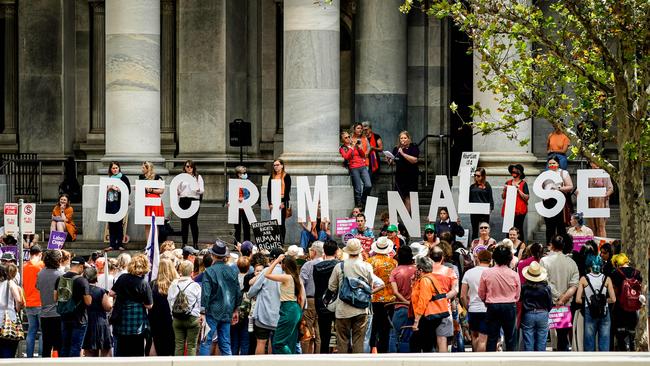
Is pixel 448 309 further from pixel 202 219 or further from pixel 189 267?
pixel 202 219

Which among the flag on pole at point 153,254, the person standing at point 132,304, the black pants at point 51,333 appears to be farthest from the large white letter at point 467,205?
the person standing at point 132,304

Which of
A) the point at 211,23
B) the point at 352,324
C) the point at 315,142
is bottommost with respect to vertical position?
the point at 352,324

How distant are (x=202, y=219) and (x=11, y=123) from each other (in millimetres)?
7517

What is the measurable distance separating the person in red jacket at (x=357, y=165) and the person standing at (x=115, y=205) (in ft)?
12.6

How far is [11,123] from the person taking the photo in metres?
37.0

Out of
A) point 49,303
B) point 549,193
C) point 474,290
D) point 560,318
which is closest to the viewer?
point 474,290

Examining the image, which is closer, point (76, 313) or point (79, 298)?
point (79, 298)

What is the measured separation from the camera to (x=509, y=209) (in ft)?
85.0

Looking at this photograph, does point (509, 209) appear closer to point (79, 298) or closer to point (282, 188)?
point (282, 188)

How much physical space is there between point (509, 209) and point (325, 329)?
6.10 metres

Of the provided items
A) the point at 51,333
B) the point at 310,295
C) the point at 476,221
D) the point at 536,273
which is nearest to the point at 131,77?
the point at 476,221

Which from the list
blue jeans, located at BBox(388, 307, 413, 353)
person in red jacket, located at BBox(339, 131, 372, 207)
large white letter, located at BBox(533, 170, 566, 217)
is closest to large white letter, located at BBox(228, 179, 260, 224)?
person in red jacket, located at BBox(339, 131, 372, 207)

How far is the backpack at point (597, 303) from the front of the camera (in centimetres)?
2003

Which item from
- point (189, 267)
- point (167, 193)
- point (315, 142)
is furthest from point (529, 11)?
point (167, 193)
